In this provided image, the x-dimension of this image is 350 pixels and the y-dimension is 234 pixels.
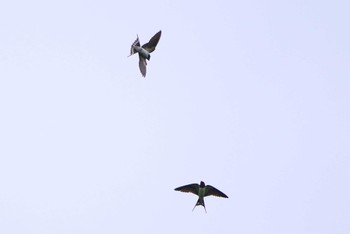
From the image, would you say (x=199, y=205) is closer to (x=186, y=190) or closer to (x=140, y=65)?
(x=186, y=190)

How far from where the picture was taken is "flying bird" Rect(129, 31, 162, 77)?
45.7 meters

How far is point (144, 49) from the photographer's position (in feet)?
152

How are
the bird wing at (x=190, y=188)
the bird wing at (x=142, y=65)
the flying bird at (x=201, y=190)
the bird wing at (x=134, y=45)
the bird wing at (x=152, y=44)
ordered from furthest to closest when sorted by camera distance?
the bird wing at (x=190, y=188) < the flying bird at (x=201, y=190) < the bird wing at (x=152, y=44) < the bird wing at (x=134, y=45) < the bird wing at (x=142, y=65)

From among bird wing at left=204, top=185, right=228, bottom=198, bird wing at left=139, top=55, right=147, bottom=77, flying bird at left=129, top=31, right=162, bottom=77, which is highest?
flying bird at left=129, top=31, right=162, bottom=77

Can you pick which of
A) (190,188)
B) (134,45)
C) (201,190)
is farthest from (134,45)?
(201,190)

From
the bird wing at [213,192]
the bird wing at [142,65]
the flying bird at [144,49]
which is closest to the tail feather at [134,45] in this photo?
the flying bird at [144,49]

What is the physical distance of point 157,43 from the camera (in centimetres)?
4706

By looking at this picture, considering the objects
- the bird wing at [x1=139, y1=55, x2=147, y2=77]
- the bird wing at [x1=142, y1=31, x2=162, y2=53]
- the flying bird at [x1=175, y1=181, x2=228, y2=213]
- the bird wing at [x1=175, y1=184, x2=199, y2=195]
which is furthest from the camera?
the bird wing at [x1=175, y1=184, x2=199, y2=195]

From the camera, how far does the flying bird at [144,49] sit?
45.7 metres

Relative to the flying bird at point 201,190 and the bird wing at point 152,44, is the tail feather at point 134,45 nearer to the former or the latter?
the bird wing at point 152,44

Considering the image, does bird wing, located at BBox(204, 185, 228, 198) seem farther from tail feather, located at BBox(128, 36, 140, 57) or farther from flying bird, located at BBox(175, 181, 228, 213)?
tail feather, located at BBox(128, 36, 140, 57)

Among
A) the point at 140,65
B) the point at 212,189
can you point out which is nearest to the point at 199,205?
the point at 212,189

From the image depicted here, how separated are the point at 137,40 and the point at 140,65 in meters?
1.74

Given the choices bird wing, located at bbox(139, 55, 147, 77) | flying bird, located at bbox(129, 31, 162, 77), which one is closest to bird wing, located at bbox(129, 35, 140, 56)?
flying bird, located at bbox(129, 31, 162, 77)
